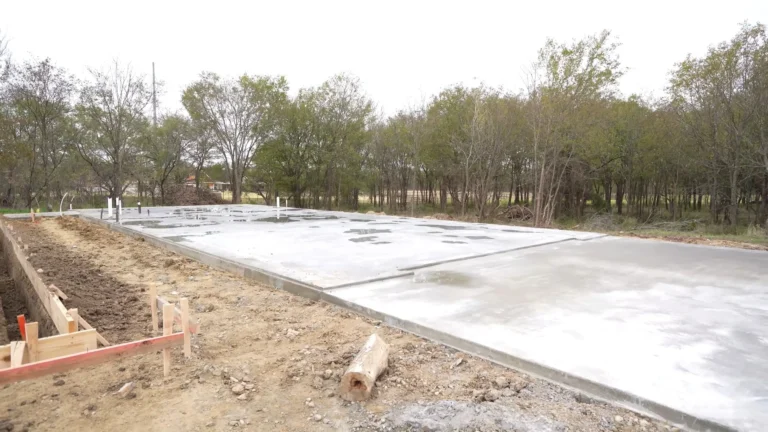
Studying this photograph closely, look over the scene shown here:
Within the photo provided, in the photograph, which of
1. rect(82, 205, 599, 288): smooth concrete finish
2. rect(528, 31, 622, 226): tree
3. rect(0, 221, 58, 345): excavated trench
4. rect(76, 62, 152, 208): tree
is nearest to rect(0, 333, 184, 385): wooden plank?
rect(0, 221, 58, 345): excavated trench

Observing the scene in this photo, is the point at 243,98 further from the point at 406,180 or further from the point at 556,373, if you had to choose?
the point at 556,373

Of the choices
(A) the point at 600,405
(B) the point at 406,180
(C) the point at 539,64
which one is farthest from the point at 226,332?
(B) the point at 406,180

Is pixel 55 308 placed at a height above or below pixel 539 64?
below

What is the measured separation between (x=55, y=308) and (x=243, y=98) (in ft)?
68.9

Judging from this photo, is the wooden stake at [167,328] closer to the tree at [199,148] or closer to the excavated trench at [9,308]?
the excavated trench at [9,308]

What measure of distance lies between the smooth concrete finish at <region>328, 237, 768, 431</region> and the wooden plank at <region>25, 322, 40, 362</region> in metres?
2.46

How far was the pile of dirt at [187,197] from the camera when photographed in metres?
22.7

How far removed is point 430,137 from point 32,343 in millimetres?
19709

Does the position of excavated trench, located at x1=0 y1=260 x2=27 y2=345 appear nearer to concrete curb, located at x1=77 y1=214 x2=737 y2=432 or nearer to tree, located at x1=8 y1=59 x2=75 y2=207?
concrete curb, located at x1=77 y1=214 x2=737 y2=432

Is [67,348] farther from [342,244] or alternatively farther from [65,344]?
[342,244]

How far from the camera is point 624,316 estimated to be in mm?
3701

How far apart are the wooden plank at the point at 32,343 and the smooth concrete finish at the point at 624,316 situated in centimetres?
246

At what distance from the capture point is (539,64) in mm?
14398

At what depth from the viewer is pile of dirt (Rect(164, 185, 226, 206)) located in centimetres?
2273
